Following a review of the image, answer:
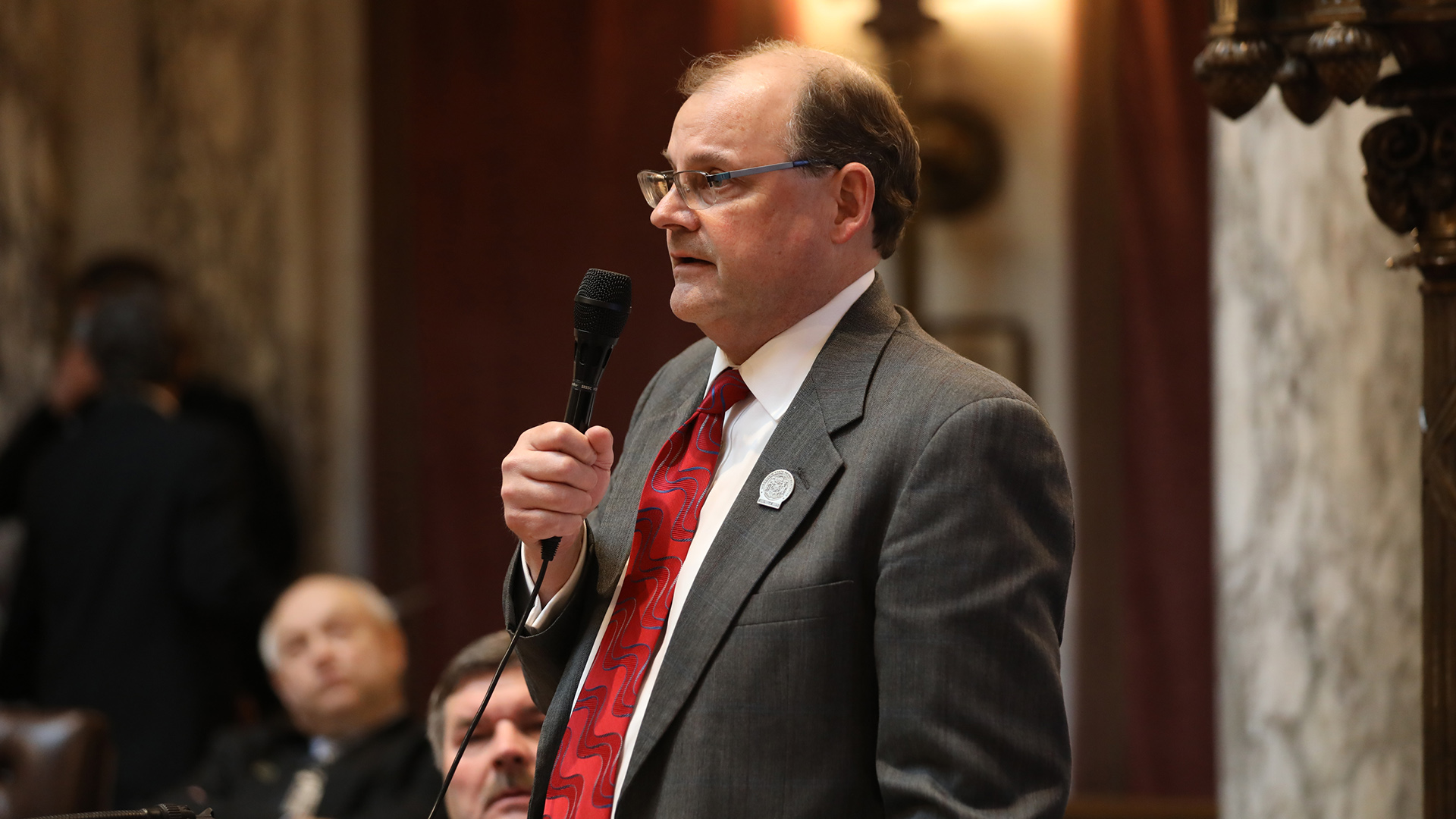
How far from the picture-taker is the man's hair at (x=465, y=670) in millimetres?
2344

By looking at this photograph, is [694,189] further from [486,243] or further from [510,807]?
[486,243]

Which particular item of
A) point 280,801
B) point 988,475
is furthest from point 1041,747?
point 280,801

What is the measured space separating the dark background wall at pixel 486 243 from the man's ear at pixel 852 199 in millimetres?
3317

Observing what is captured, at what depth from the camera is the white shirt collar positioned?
1678 mm

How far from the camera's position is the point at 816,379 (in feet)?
5.39

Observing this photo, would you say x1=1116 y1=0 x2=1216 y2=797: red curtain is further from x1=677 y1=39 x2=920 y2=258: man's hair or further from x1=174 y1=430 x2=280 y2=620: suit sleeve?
x1=677 y1=39 x2=920 y2=258: man's hair

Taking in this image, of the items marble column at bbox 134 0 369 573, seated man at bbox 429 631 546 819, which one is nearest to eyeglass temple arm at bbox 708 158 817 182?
seated man at bbox 429 631 546 819

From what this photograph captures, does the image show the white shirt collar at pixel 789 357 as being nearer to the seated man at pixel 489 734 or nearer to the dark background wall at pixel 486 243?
the seated man at pixel 489 734

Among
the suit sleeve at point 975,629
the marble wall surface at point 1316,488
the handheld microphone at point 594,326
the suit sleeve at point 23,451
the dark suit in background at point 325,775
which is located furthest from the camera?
the suit sleeve at point 23,451

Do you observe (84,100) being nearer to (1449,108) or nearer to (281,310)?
(281,310)

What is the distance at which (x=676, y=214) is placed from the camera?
165cm

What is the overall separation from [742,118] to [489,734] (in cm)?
113

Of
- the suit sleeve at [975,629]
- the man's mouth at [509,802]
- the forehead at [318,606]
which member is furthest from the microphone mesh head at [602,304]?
the forehead at [318,606]

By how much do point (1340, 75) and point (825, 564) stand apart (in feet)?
3.07
